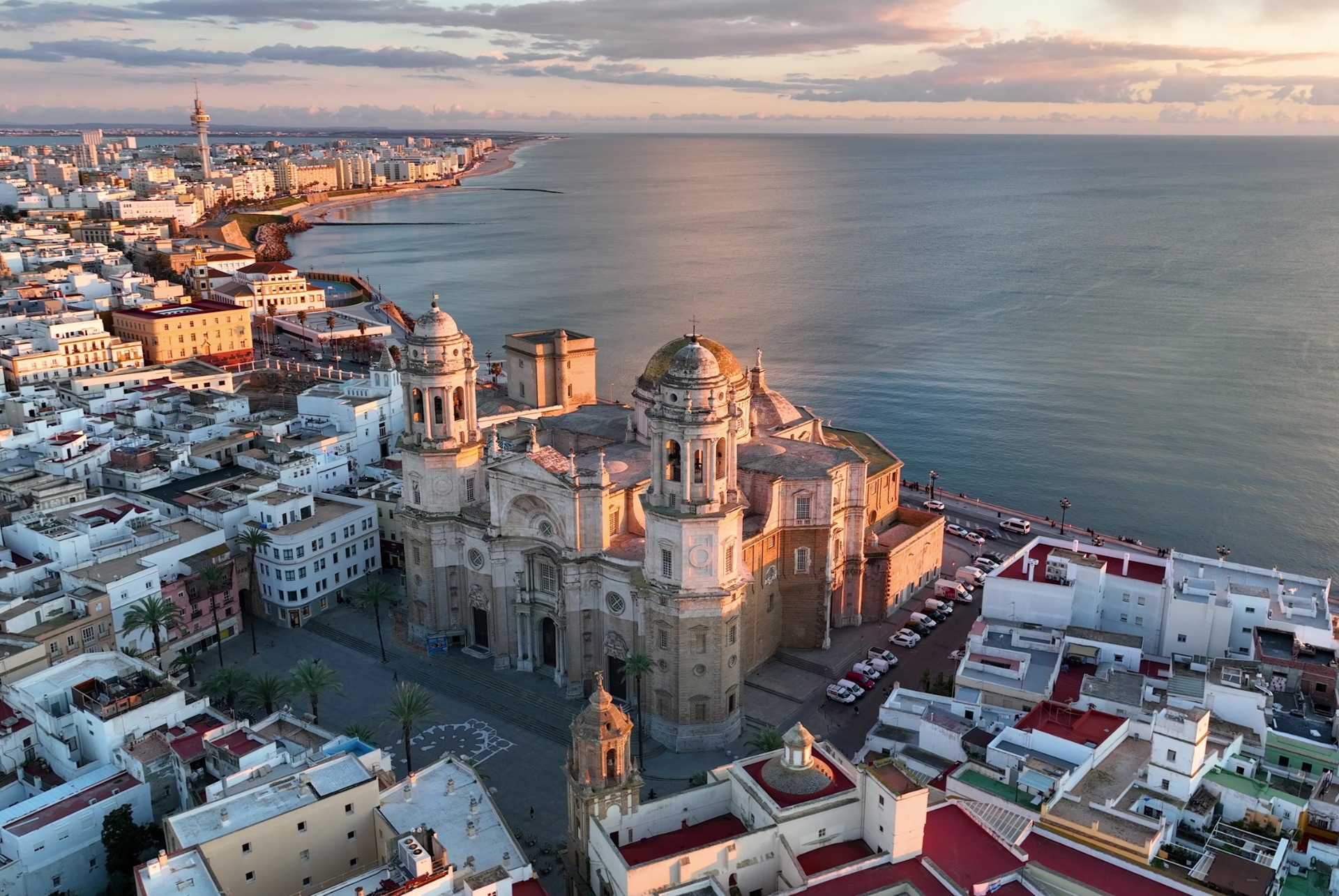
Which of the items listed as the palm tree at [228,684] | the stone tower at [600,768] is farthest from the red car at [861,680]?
the palm tree at [228,684]

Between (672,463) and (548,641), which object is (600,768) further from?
(548,641)

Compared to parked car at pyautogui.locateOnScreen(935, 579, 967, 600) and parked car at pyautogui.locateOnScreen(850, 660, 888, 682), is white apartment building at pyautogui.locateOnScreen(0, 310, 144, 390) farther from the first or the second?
parked car at pyautogui.locateOnScreen(935, 579, 967, 600)

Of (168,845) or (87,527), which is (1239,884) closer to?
(168,845)

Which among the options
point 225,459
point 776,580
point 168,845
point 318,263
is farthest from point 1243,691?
point 318,263

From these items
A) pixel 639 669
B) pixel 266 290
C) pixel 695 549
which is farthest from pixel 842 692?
pixel 266 290

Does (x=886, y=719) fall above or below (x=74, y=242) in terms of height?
below

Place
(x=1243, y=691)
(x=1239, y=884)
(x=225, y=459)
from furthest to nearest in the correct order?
(x=225, y=459)
(x=1243, y=691)
(x=1239, y=884)
